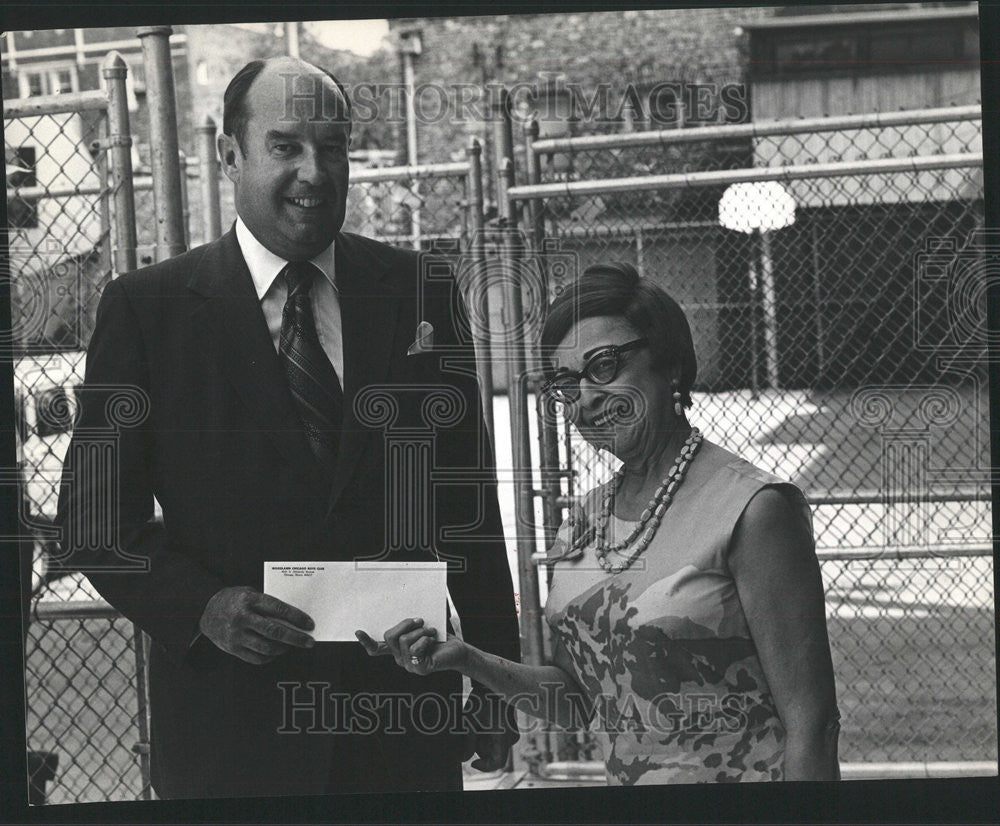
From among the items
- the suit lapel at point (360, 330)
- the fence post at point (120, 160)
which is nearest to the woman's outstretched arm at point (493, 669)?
the suit lapel at point (360, 330)

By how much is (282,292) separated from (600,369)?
800 millimetres

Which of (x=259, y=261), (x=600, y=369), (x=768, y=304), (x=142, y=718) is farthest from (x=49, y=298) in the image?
(x=768, y=304)

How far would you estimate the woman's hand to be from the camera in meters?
2.81

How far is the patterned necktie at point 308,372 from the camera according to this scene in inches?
113

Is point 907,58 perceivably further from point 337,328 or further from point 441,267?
point 337,328

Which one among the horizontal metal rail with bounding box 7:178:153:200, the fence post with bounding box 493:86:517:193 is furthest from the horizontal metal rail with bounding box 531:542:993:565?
the horizontal metal rail with bounding box 7:178:153:200

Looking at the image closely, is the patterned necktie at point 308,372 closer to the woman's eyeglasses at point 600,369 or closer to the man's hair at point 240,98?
the man's hair at point 240,98

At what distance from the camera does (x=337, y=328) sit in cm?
291

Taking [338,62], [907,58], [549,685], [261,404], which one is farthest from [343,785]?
[907,58]

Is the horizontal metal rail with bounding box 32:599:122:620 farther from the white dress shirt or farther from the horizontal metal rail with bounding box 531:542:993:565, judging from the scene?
the horizontal metal rail with bounding box 531:542:993:565

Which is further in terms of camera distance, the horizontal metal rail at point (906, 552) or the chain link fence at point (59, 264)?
the horizontal metal rail at point (906, 552)

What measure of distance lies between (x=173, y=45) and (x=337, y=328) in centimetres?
88

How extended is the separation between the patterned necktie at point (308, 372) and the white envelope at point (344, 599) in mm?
262

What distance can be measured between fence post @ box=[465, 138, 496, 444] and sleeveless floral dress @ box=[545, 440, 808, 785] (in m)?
0.48
